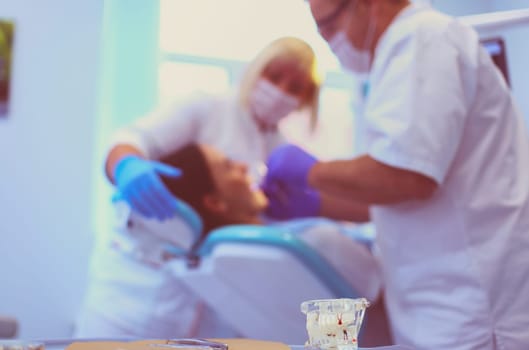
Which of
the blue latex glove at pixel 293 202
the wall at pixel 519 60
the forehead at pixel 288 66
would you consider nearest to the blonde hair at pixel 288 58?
the forehead at pixel 288 66

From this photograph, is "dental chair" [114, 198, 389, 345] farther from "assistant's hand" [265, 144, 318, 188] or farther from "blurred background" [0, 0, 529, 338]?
"blurred background" [0, 0, 529, 338]

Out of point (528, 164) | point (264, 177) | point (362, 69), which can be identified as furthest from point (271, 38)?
point (264, 177)

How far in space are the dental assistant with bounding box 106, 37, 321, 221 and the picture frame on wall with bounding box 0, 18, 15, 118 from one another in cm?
37

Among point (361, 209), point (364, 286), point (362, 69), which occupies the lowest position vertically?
point (364, 286)

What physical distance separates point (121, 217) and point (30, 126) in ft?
1.71

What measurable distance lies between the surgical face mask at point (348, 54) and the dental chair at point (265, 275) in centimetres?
37

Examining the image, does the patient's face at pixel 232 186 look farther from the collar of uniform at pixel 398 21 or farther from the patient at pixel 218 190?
the collar of uniform at pixel 398 21

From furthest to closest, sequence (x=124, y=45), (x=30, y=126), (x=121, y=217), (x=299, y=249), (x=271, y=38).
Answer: (x=30, y=126), (x=124, y=45), (x=121, y=217), (x=299, y=249), (x=271, y=38)

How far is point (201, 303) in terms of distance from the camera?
5.36 feet

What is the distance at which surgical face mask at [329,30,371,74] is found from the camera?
1.03m

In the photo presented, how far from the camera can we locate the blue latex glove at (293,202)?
168 cm

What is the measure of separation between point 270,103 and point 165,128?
39 centimetres

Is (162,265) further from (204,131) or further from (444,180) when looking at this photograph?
(444,180)

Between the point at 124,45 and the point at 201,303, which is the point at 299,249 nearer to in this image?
the point at 201,303
